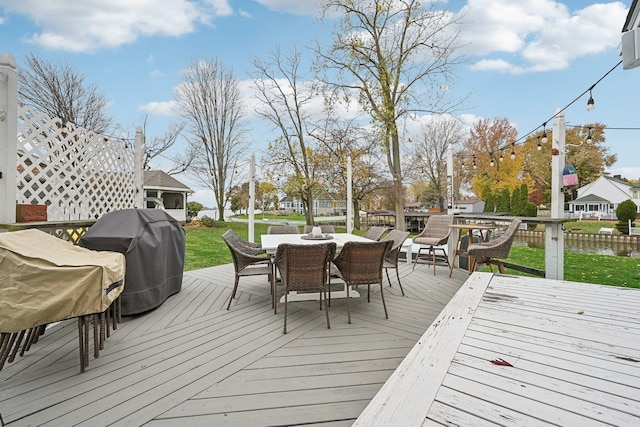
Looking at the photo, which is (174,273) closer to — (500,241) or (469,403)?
(469,403)

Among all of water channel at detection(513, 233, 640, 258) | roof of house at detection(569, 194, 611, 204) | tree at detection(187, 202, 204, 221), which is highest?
roof of house at detection(569, 194, 611, 204)

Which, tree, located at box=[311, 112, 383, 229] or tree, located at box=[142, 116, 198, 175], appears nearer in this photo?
tree, located at box=[311, 112, 383, 229]

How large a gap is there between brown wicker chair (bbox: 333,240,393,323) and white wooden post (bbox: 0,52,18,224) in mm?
3030

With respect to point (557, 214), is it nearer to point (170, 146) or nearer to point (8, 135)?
point (8, 135)

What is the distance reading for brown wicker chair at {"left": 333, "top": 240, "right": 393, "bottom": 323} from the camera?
10.2ft

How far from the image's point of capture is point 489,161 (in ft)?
67.7

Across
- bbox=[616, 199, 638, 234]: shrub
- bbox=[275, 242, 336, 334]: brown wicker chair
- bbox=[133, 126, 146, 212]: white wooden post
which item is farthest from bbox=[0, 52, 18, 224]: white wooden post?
bbox=[616, 199, 638, 234]: shrub

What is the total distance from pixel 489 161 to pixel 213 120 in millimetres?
17832

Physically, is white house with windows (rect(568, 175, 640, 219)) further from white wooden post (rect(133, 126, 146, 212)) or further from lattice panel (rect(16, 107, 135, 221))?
lattice panel (rect(16, 107, 135, 221))

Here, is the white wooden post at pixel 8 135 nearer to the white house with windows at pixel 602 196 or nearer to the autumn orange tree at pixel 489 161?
the autumn orange tree at pixel 489 161

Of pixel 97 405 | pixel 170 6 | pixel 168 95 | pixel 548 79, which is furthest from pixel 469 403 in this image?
pixel 168 95

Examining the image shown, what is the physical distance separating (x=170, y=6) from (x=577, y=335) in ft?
29.3

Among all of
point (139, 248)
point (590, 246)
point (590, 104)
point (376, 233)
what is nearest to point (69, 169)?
point (139, 248)

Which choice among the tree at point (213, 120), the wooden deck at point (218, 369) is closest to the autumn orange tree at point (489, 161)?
the tree at point (213, 120)
